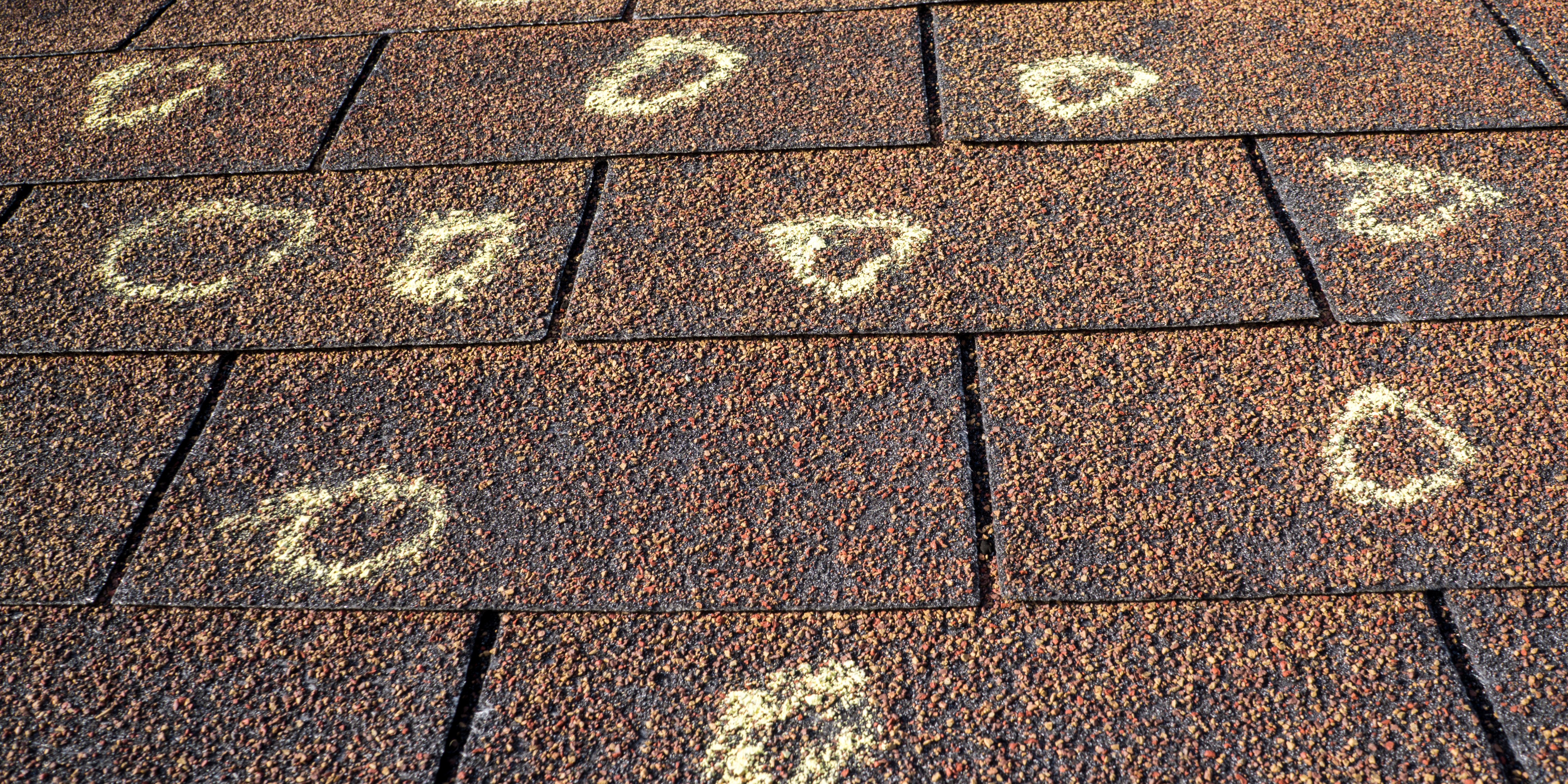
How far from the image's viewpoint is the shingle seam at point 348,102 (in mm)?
2641

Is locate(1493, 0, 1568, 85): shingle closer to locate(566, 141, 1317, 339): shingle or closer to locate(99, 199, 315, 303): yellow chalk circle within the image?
locate(566, 141, 1317, 339): shingle

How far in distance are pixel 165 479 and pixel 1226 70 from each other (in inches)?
95.9

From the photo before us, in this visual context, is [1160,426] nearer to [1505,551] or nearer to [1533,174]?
[1505,551]

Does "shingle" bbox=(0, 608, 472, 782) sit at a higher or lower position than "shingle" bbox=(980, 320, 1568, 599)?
higher

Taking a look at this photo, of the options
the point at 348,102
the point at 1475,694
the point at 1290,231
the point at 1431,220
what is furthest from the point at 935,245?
the point at 348,102

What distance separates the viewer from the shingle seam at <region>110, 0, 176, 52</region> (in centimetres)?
319

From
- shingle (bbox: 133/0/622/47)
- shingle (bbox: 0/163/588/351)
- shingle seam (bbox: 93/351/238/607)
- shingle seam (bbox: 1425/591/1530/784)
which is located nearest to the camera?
shingle seam (bbox: 1425/591/1530/784)

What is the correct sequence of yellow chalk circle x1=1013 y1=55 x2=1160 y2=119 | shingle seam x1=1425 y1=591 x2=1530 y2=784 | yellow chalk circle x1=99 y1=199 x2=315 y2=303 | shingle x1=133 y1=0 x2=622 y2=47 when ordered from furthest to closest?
shingle x1=133 y1=0 x2=622 y2=47, yellow chalk circle x1=1013 y1=55 x2=1160 y2=119, yellow chalk circle x1=99 y1=199 x2=315 y2=303, shingle seam x1=1425 y1=591 x2=1530 y2=784

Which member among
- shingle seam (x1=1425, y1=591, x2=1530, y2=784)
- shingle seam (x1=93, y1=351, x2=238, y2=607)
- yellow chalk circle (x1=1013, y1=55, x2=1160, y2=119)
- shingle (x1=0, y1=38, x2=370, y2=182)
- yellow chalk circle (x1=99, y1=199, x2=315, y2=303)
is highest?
shingle (x1=0, y1=38, x2=370, y2=182)

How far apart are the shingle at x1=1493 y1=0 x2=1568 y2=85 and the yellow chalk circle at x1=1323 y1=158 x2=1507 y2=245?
0.57 m

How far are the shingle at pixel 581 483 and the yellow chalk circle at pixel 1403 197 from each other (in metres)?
0.91

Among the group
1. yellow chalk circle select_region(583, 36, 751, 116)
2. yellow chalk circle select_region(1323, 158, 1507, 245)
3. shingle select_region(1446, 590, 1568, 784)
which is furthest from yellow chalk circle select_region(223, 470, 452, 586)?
yellow chalk circle select_region(1323, 158, 1507, 245)

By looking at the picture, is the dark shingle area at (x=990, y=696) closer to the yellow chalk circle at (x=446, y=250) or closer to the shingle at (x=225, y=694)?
the shingle at (x=225, y=694)

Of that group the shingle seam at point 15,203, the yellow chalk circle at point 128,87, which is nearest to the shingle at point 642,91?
the yellow chalk circle at point 128,87
